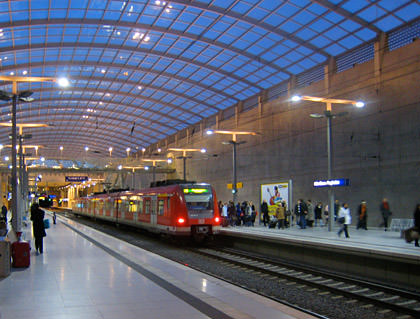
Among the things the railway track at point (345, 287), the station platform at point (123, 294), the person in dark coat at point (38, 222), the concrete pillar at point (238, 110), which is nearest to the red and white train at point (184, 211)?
the railway track at point (345, 287)

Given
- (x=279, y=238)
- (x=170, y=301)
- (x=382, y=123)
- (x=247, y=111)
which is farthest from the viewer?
(x=247, y=111)

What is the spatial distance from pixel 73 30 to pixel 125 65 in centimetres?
890

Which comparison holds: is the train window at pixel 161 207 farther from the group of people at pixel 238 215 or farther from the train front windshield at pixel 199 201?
the group of people at pixel 238 215

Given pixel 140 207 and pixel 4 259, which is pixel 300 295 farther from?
pixel 140 207

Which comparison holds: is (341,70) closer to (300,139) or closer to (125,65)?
(300,139)

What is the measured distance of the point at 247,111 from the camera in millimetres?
43219

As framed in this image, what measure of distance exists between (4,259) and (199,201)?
39.7 feet

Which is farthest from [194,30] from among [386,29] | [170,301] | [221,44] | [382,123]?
[170,301]

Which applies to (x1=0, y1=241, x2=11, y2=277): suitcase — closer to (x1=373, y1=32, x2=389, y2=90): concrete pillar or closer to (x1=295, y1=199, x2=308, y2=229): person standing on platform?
(x1=295, y1=199, x2=308, y2=229): person standing on platform

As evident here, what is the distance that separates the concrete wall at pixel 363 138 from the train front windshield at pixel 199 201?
1007cm

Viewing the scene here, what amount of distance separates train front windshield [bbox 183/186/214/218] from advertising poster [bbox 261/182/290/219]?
652 cm

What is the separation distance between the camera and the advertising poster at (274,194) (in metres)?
26.8

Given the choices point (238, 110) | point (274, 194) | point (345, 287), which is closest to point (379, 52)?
point (274, 194)

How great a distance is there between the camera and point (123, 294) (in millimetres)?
8211
